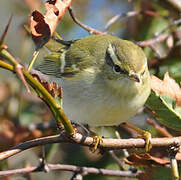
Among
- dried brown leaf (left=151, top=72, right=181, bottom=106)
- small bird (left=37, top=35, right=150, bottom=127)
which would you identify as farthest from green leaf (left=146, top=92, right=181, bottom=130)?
small bird (left=37, top=35, right=150, bottom=127)

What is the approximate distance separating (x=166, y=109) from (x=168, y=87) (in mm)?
105

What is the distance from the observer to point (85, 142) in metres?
1.42

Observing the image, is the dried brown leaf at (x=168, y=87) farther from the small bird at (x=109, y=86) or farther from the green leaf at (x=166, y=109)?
the small bird at (x=109, y=86)

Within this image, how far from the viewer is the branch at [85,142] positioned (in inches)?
50.1

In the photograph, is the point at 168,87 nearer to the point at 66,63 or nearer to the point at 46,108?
the point at 66,63

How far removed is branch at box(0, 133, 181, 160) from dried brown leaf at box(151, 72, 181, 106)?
0.77ft

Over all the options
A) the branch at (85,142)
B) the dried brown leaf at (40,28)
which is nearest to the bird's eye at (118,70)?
the branch at (85,142)

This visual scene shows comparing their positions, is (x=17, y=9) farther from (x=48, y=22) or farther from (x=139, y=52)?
(x=48, y=22)

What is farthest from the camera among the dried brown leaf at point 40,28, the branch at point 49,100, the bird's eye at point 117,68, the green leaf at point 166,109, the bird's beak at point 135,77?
the bird's eye at point 117,68

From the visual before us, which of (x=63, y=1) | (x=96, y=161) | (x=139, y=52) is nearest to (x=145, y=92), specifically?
(x=139, y=52)

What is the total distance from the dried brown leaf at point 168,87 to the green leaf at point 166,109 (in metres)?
0.03

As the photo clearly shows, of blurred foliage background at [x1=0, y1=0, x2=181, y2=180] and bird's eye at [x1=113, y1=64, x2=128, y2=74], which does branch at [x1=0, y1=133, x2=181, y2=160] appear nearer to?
blurred foliage background at [x1=0, y1=0, x2=181, y2=180]

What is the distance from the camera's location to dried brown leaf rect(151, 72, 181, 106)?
1771 millimetres

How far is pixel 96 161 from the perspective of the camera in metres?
2.75
